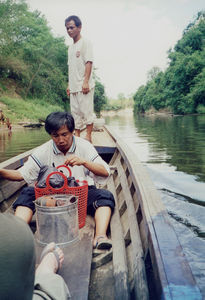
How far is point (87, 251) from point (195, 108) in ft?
113

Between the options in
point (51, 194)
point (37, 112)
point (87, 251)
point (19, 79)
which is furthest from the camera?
point (19, 79)

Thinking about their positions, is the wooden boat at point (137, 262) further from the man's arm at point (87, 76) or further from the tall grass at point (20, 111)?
the tall grass at point (20, 111)

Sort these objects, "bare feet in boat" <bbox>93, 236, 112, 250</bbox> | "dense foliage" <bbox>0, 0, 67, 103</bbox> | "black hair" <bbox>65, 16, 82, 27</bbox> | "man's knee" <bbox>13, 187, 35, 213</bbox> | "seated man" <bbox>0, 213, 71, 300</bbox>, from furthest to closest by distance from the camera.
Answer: "dense foliage" <bbox>0, 0, 67, 103</bbox>, "black hair" <bbox>65, 16, 82, 27</bbox>, "man's knee" <bbox>13, 187, 35, 213</bbox>, "bare feet in boat" <bbox>93, 236, 112, 250</bbox>, "seated man" <bbox>0, 213, 71, 300</bbox>

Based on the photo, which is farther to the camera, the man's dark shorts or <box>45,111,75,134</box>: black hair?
the man's dark shorts

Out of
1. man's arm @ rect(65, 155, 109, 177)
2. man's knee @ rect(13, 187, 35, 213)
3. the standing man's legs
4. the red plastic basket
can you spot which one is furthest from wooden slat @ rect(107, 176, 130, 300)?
the standing man's legs

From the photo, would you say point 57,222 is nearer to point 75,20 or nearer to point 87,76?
point 87,76

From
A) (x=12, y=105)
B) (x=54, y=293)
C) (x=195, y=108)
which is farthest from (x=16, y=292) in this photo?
(x=195, y=108)

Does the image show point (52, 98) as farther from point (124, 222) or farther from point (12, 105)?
point (124, 222)

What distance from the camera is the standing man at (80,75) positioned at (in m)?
4.19

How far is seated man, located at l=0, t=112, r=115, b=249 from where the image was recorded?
2273 mm

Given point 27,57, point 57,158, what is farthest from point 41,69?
point 57,158

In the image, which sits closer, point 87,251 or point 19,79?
point 87,251

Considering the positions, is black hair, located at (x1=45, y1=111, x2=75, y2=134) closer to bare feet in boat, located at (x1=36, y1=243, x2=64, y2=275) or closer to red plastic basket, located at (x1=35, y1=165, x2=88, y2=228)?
red plastic basket, located at (x1=35, y1=165, x2=88, y2=228)

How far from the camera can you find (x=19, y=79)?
93.5 ft
